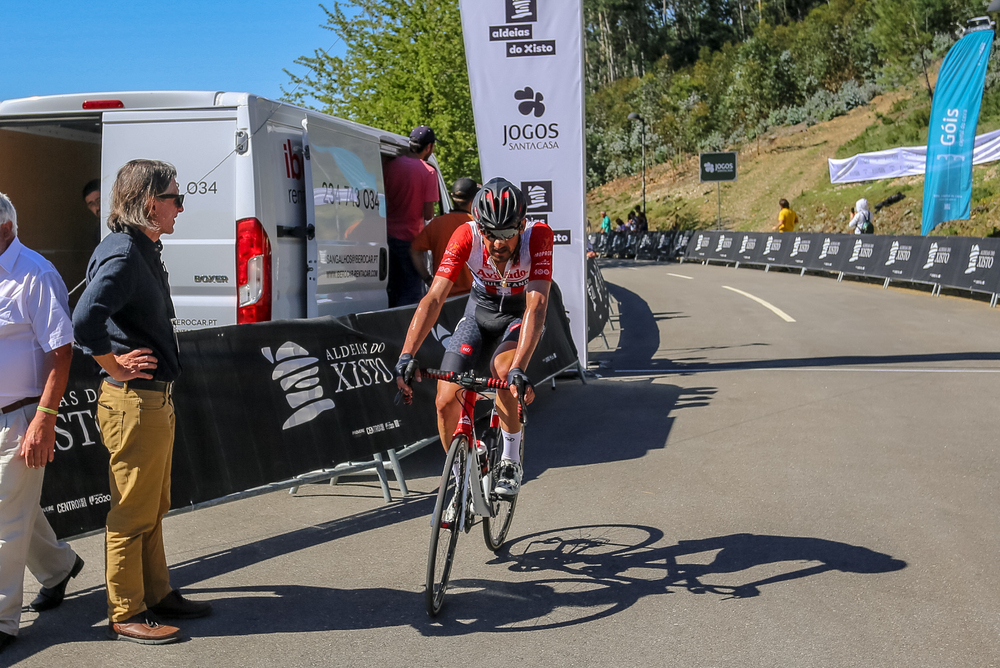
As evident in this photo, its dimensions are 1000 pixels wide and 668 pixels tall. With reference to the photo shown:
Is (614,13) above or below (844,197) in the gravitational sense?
above

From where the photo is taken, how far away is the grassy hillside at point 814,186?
35.2 metres

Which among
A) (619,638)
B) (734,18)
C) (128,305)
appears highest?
(734,18)

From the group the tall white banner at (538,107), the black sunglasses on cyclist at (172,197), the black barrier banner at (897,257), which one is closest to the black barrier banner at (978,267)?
the black barrier banner at (897,257)

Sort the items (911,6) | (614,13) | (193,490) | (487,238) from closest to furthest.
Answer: (487,238) < (193,490) < (911,6) < (614,13)

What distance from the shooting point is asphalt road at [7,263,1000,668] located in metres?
4.07

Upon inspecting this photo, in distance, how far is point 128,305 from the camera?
157 inches

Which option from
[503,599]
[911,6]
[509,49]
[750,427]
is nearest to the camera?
[503,599]

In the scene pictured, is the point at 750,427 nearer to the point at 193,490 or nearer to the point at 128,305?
the point at 193,490

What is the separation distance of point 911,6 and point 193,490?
2130 inches

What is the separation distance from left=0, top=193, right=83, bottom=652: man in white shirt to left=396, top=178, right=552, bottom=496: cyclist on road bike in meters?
1.61

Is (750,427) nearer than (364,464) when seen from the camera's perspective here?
No

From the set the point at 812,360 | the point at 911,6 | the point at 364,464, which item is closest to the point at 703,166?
the point at 911,6

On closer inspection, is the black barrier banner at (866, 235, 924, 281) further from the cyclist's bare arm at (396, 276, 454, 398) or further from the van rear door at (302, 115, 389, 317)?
the cyclist's bare arm at (396, 276, 454, 398)

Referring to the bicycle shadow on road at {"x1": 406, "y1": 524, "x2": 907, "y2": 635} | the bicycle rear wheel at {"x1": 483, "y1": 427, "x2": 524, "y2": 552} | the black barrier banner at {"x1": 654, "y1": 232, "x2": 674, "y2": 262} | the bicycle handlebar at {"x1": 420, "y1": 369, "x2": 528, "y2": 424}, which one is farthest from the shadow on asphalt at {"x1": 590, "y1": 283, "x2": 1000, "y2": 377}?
the black barrier banner at {"x1": 654, "y1": 232, "x2": 674, "y2": 262}
